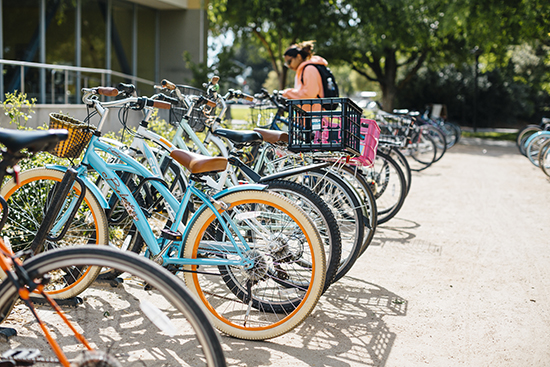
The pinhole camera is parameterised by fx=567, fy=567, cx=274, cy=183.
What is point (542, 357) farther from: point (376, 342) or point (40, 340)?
point (40, 340)

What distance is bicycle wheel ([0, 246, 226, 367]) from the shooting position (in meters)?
1.97

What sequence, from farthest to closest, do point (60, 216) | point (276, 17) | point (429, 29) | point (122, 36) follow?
point (276, 17) < point (429, 29) < point (122, 36) < point (60, 216)

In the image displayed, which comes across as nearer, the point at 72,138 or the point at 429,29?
the point at 72,138

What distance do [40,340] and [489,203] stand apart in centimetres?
634

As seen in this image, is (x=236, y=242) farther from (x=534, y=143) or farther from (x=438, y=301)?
(x=534, y=143)

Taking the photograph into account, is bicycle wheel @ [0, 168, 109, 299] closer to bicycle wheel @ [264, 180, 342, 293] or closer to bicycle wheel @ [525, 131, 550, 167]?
bicycle wheel @ [264, 180, 342, 293]

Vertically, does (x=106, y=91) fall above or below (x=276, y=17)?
below

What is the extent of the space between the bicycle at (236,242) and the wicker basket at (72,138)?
0.26 feet

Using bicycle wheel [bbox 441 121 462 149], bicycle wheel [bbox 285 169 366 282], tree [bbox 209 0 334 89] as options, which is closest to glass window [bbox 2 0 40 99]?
tree [bbox 209 0 334 89]

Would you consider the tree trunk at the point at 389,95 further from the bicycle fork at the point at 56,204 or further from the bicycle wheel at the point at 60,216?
the bicycle fork at the point at 56,204

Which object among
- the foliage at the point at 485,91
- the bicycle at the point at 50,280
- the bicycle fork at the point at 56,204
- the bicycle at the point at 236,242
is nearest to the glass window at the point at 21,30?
the bicycle at the point at 236,242

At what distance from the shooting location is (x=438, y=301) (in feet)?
13.1

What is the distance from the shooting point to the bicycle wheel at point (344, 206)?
390 centimetres

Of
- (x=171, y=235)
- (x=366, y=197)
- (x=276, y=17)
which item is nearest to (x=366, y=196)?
(x=366, y=197)
